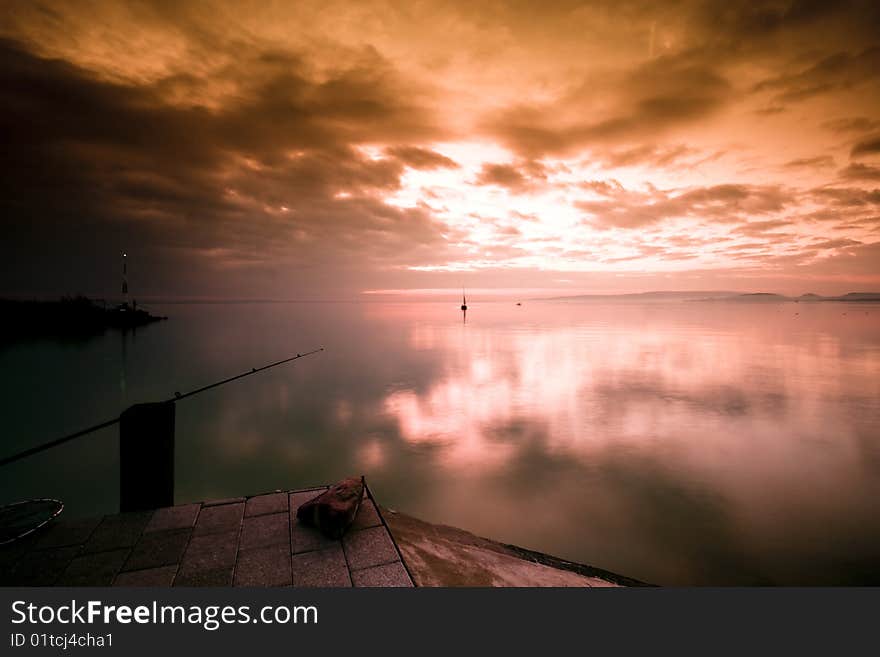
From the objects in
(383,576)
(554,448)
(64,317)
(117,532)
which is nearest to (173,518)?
(117,532)

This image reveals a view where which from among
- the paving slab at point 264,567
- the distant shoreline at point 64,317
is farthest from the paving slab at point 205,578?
the distant shoreline at point 64,317

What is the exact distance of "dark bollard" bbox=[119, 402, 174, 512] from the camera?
6.28m

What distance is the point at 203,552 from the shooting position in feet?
17.7

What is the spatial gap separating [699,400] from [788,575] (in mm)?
19702

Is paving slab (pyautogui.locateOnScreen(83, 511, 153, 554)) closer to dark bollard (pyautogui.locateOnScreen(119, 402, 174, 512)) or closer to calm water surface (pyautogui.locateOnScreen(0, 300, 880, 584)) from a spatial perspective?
dark bollard (pyautogui.locateOnScreen(119, 402, 174, 512))

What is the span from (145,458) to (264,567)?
302 centimetres

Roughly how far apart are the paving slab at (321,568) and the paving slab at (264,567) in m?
0.13

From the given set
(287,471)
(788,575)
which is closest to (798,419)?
(788,575)

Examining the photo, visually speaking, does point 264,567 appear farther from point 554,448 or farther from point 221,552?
point 554,448

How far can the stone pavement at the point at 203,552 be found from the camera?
4953 millimetres

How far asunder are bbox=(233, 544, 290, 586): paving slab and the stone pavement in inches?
0.5

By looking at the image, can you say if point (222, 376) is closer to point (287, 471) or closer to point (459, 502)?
point (287, 471)

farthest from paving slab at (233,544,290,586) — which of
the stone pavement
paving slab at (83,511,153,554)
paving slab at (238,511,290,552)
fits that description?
paving slab at (83,511,153,554)

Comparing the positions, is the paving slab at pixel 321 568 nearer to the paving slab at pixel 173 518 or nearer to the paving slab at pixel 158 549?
the paving slab at pixel 158 549
